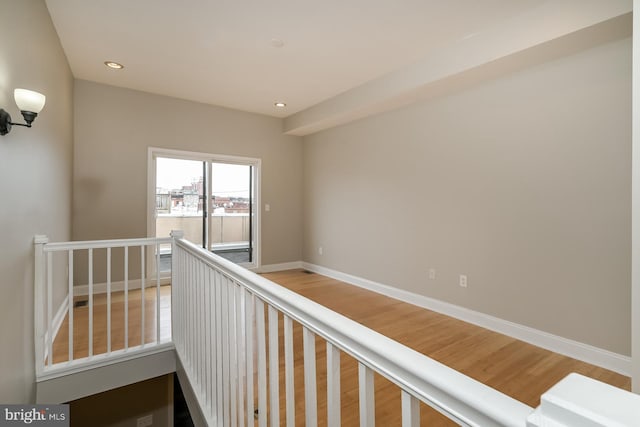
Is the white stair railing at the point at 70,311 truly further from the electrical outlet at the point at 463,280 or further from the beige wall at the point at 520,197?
the electrical outlet at the point at 463,280

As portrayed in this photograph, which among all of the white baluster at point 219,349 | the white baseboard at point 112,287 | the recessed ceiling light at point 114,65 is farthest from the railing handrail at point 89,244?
the recessed ceiling light at point 114,65

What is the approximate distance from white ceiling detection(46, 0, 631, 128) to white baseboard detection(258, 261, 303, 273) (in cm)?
294

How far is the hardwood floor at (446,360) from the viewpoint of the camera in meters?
1.89

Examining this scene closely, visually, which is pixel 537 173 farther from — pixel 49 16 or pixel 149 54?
pixel 49 16

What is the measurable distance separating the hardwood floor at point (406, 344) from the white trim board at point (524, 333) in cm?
7

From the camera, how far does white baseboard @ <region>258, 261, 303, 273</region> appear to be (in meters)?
5.32

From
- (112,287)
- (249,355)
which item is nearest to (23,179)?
(249,355)

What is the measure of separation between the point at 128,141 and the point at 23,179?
94.1 inches

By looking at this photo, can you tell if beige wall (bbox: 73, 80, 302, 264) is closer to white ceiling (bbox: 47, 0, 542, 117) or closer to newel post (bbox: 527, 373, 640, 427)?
white ceiling (bbox: 47, 0, 542, 117)

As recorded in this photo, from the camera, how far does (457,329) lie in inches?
117

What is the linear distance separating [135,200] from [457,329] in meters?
4.26

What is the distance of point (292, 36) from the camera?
2.80 metres

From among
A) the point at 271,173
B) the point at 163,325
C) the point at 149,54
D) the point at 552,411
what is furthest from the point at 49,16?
the point at 552,411

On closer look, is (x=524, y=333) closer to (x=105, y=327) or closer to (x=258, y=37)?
(x=258, y=37)
